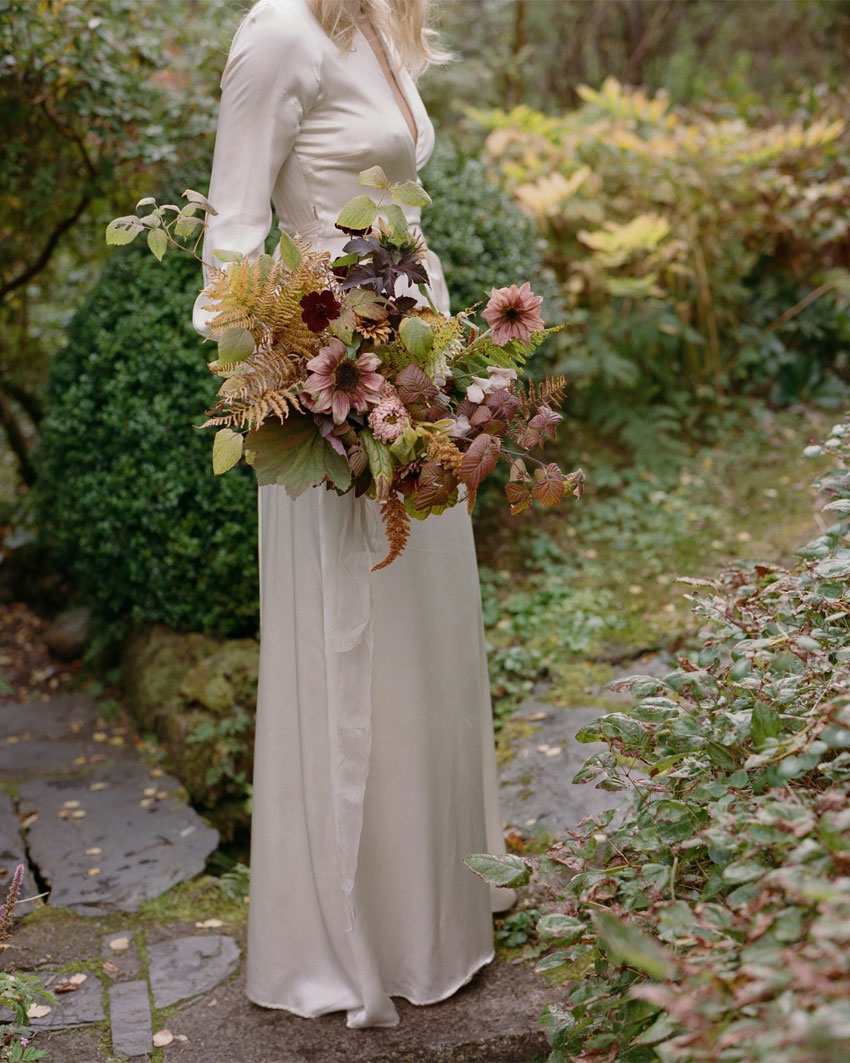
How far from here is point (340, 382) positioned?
1.91 m

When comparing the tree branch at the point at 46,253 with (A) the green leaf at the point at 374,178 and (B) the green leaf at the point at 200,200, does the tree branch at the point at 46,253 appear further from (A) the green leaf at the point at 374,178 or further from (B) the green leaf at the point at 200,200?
(A) the green leaf at the point at 374,178

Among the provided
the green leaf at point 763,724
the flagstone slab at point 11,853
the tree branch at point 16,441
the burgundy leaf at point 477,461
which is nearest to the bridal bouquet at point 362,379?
the burgundy leaf at point 477,461

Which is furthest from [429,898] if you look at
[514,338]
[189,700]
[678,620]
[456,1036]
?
[678,620]

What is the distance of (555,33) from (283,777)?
8.40 m

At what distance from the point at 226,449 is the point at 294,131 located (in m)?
0.67

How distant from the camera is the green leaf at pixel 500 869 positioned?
72.9 inches

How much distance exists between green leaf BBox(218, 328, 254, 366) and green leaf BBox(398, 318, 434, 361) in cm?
26

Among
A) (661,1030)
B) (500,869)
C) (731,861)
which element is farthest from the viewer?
(500,869)

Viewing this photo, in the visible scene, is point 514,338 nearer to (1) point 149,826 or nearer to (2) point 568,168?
(1) point 149,826

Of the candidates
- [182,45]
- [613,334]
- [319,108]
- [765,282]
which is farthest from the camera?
[765,282]

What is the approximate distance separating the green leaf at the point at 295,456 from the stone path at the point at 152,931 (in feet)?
4.06

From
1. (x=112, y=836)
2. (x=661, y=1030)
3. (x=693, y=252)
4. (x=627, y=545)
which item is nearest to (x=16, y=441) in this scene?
(x=112, y=836)

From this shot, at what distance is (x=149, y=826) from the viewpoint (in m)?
3.37

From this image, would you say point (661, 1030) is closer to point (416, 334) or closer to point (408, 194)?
point (416, 334)
